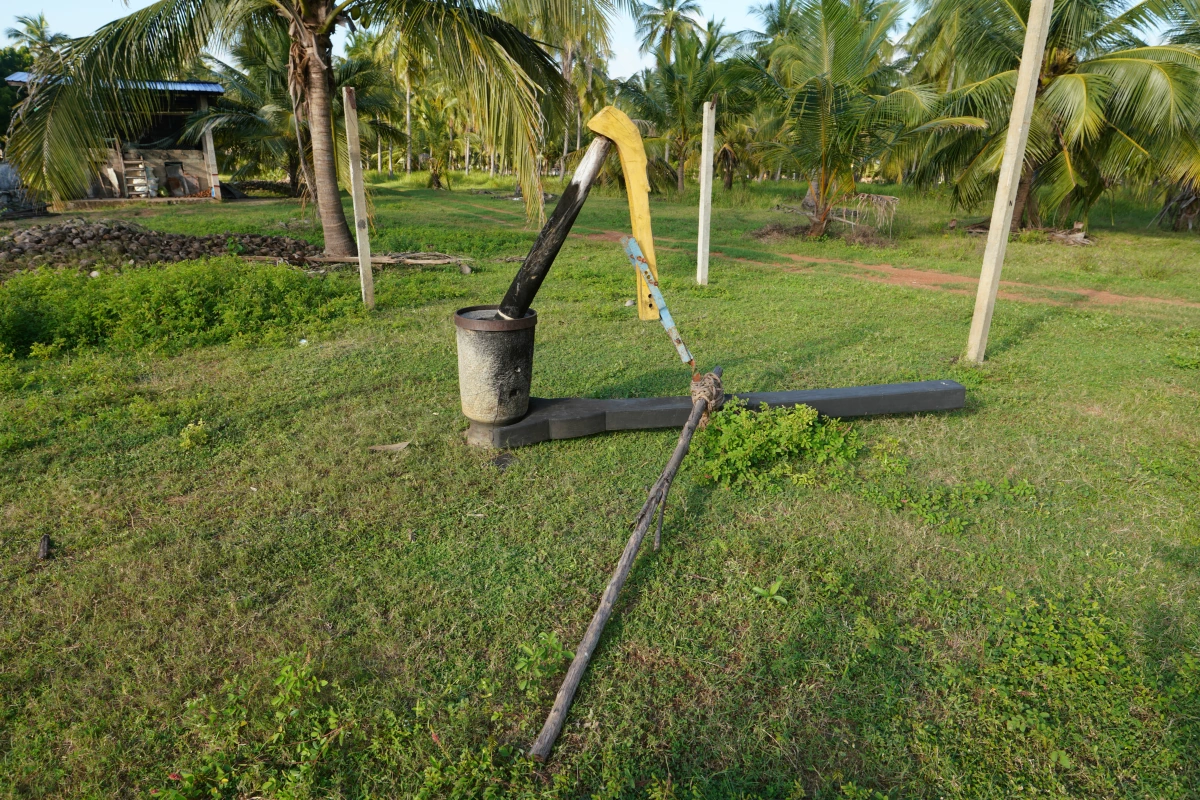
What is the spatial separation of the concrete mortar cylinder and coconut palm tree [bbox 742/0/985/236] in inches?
434

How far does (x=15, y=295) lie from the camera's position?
640 centimetres

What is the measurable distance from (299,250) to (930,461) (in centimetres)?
987

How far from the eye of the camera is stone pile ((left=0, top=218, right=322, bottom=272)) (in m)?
9.17

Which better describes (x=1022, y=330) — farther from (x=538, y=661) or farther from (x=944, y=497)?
(x=538, y=661)

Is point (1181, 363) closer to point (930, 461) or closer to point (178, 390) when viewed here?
point (930, 461)

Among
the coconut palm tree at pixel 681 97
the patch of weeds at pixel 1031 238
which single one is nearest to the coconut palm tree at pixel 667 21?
the coconut palm tree at pixel 681 97

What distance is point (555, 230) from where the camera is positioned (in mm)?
4004

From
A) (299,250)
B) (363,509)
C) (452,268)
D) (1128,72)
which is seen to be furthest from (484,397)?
(1128,72)

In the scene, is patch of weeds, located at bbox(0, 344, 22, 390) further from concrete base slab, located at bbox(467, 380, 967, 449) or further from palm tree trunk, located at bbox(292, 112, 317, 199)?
palm tree trunk, located at bbox(292, 112, 317, 199)

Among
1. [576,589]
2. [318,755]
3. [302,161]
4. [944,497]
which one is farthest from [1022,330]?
[302,161]

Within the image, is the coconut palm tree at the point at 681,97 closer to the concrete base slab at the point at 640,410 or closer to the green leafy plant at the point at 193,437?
the concrete base slab at the point at 640,410

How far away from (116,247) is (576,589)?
32.8 feet

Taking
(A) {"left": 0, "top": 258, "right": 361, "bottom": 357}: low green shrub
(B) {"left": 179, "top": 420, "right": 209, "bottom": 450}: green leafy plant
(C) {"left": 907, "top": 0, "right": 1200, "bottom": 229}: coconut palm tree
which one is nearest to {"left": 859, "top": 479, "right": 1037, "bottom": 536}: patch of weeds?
(B) {"left": 179, "top": 420, "right": 209, "bottom": 450}: green leafy plant

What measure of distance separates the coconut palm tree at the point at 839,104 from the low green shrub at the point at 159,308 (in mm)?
9708
